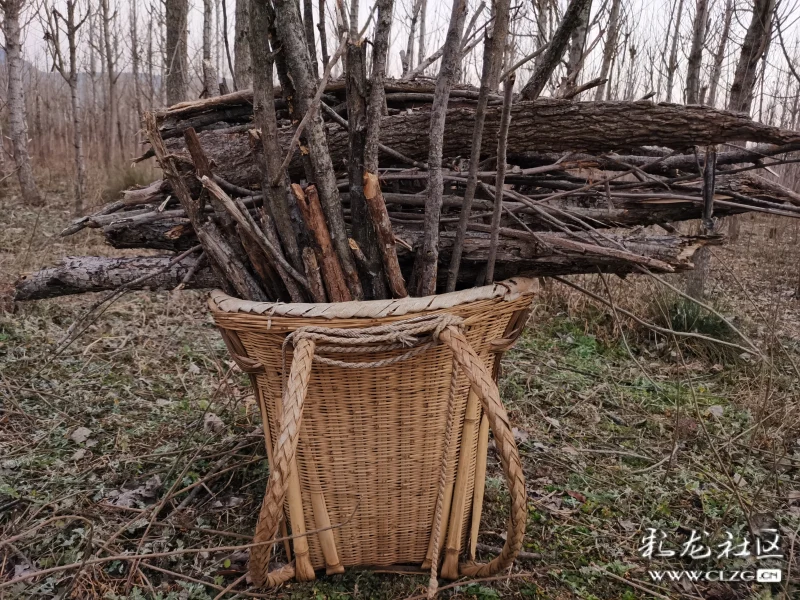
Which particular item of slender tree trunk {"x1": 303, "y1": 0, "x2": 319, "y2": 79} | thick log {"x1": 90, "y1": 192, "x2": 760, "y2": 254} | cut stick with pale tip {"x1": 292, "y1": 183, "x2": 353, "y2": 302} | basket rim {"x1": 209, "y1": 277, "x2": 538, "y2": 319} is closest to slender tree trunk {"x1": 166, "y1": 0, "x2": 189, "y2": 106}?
thick log {"x1": 90, "y1": 192, "x2": 760, "y2": 254}

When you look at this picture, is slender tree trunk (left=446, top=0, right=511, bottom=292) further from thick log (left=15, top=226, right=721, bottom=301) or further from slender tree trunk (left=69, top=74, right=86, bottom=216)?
slender tree trunk (left=69, top=74, right=86, bottom=216)

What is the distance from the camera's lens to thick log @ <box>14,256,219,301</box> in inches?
64.5

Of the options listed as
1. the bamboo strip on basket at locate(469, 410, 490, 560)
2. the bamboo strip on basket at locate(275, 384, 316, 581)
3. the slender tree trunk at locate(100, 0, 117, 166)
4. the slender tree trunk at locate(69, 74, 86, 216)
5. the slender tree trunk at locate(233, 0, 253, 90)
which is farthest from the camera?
the slender tree trunk at locate(100, 0, 117, 166)

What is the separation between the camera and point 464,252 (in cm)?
152

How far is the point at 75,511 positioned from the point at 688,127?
7.17ft

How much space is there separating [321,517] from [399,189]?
960mm

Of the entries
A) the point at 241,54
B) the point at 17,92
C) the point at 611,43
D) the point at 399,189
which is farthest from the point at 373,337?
the point at 17,92

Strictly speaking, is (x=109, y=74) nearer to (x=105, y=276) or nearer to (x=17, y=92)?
(x=17, y=92)

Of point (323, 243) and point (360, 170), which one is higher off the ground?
point (360, 170)

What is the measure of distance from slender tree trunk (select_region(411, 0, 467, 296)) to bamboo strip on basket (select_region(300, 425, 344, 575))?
0.49m

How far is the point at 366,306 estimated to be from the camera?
1209 millimetres

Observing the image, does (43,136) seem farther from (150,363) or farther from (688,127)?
(688,127)

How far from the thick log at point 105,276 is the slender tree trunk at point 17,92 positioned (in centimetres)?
546

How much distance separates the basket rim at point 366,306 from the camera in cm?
120
